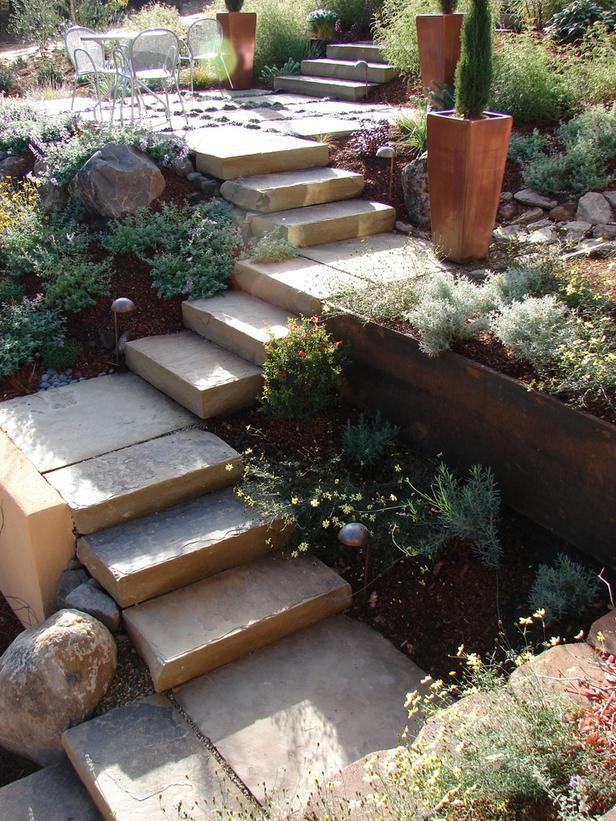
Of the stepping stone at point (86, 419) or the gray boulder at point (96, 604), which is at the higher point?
the stepping stone at point (86, 419)

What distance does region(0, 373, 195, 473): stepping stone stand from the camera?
155 inches

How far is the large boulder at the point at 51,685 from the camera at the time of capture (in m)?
3.05

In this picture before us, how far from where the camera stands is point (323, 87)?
8727 mm

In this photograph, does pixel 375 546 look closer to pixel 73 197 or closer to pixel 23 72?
pixel 73 197

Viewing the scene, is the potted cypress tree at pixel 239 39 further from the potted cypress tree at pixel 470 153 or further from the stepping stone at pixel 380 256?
the potted cypress tree at pixel 470 153

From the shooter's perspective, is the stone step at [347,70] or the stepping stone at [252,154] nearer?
the stepping stone at [252,154]

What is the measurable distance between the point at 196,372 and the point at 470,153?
1.98m

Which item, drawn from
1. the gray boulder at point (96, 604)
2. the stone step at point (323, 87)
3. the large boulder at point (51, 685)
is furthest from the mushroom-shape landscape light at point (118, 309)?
the stone step at point (323, 87)

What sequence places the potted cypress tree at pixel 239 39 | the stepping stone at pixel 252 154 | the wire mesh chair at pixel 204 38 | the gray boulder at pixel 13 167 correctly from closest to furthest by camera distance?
the stepping stone at pixel 252 154, the gray boulder at pixel 13 167, the wire mesh chair at pixel 204 38, the potted cypress tree at pixel 239 39

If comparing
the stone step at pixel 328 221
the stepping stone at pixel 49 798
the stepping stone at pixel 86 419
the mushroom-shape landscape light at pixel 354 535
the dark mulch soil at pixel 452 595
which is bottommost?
the stepping stone at pixel 49 798

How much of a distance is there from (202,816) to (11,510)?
5.55 ft

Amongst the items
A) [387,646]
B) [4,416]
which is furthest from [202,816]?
[4,416]

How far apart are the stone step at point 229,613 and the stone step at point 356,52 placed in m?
7.13

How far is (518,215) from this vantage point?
5355mm
